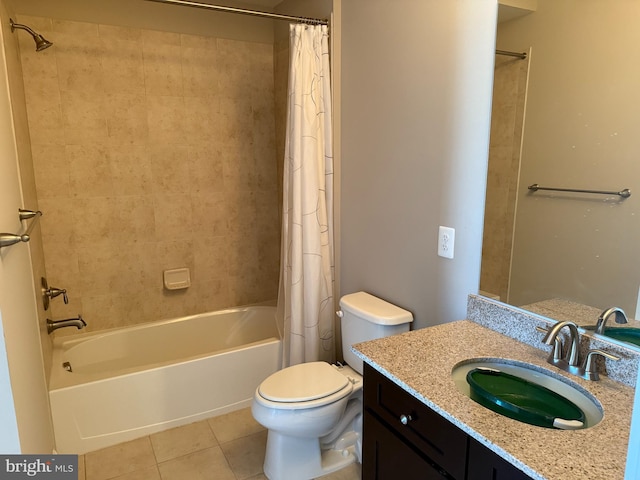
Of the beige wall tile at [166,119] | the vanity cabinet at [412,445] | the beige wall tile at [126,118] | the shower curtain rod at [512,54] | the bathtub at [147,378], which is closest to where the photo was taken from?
the vanity cabinet at [412,445]

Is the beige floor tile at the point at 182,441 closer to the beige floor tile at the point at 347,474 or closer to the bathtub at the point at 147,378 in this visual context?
the bathtub at the point at 147,378

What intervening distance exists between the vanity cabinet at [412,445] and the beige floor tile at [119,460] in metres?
1.25

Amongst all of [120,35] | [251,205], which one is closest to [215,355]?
[251,205]


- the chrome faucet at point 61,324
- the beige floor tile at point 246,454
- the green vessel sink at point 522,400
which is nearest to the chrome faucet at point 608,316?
the green vessel sink at point 522,400

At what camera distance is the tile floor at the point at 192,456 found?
6.82ft

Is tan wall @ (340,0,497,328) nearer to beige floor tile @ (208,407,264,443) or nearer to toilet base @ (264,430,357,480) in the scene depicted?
toilet base @ (264,430,357,480)

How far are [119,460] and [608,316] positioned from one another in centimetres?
225

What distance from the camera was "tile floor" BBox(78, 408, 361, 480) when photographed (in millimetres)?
2078

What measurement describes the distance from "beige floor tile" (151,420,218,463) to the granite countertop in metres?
1.32

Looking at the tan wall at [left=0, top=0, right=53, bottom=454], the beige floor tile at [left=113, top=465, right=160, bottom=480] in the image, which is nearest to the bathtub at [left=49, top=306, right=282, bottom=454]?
the tan wall at [left=0, top=0, right=53, bottom=454]

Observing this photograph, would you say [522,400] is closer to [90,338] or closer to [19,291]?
[19,291]

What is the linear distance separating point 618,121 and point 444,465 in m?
1.10

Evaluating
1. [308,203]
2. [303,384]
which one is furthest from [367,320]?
[308,203]

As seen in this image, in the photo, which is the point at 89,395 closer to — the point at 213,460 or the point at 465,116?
the point at 213,460
